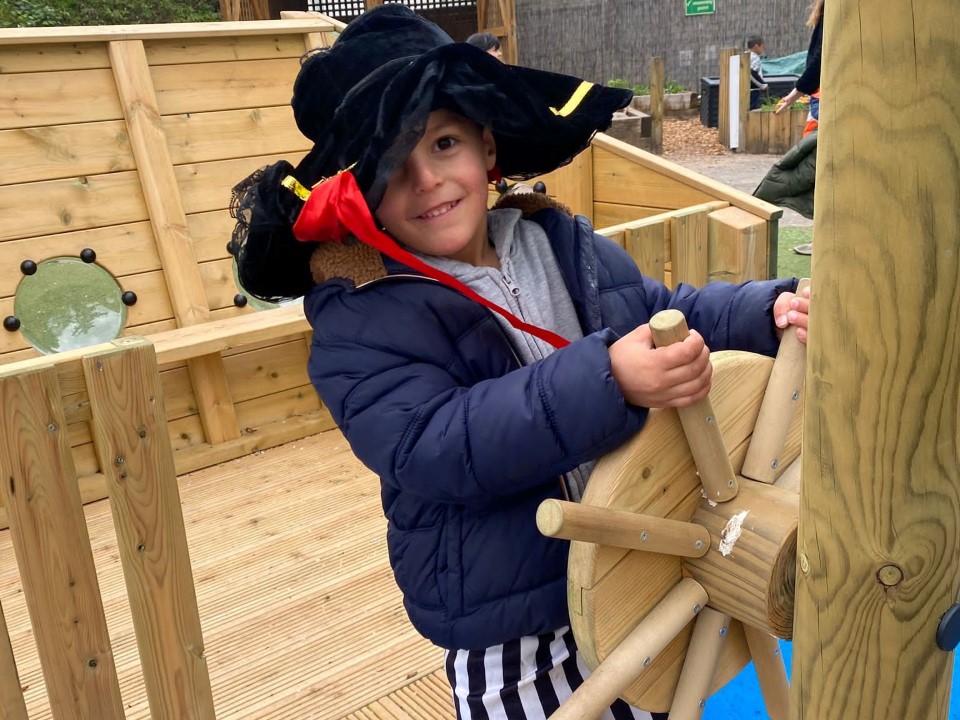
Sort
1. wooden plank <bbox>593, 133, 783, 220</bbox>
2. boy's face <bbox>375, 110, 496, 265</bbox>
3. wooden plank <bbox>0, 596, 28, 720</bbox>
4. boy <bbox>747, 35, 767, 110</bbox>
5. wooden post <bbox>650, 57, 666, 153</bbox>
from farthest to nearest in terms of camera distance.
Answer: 1. boy <bbox>747, 35, 767, 110</bbox>
2. wooden post <bbox>650, 57, 666, 153</bbox>
3. wooden plank <bbox>593, 133, 783, 220</bbox>
4. wooden plank <bbox>0, 596, 28, 720</bbox>
5. boy's face <bbox>375, 110, 496, 265</bbox>

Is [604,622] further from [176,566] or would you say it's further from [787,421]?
[176,566]

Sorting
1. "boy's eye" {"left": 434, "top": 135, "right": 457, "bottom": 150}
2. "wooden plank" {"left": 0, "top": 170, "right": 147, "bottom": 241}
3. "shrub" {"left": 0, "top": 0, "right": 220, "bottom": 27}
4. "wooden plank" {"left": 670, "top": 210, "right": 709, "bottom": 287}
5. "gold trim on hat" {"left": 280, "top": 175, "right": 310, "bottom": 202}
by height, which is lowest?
"wooden plank" {"left": 670, "top": 210, "right": 709, "bottom": 287}

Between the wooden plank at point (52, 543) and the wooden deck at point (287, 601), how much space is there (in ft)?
2.09

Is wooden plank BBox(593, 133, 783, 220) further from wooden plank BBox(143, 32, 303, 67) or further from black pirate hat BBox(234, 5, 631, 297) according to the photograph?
black pirate hat BBox(234, 5, 631, 297)

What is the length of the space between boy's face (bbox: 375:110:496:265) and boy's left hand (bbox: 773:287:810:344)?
47cm

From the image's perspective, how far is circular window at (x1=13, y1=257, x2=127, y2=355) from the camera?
3.20 m

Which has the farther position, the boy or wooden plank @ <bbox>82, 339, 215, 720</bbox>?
the boy

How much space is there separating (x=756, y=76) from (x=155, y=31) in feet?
42.5

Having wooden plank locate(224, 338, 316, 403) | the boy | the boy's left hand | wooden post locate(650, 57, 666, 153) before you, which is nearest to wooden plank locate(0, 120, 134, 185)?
wooden plank locate(224, 338, 316, 403)

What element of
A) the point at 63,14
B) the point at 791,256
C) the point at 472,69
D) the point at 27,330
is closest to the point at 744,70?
the point at 791,256

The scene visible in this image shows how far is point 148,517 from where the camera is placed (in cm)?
161

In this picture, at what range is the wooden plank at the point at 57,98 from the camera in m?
3.21

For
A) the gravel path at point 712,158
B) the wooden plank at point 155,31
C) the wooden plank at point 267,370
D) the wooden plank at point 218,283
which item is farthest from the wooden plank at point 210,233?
the gravel path at point 712,158

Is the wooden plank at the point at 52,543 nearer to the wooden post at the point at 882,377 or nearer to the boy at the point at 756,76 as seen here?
the wooden post at the point at 882,377
